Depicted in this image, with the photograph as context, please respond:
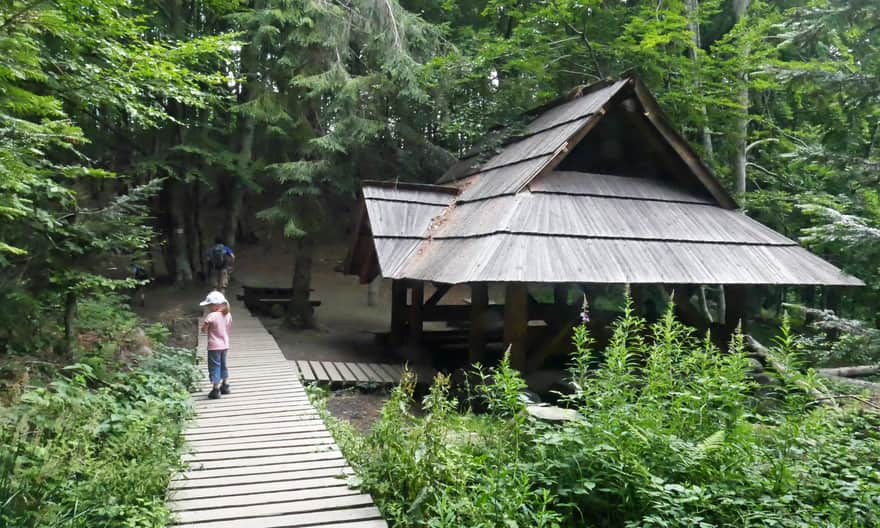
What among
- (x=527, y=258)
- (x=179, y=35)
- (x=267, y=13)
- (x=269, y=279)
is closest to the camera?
(x=527, y=258)

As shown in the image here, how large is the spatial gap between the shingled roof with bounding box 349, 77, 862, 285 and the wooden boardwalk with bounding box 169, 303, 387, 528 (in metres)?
2.59

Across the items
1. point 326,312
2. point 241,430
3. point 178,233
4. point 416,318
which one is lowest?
point 326,312

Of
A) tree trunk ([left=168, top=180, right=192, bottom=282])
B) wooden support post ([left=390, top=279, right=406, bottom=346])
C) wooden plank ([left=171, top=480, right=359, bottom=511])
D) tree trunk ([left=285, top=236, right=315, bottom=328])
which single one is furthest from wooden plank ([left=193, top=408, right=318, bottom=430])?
tree trunk ([left=168, top=180, right=192, bottom=282])

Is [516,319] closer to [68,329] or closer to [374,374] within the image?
[374,374]

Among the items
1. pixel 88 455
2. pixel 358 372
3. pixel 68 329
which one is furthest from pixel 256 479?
pixel 358 372

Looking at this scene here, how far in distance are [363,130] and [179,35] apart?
788 centimetres

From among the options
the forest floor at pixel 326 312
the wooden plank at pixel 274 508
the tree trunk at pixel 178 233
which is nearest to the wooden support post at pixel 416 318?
the forest floor at pixel 326 312

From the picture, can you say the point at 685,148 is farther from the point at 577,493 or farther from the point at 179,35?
the point at 179,35

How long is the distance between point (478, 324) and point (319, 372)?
2.71m

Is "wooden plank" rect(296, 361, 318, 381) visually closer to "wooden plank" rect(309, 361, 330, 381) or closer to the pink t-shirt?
"wooden plank" rect(309, 361, 330, 381)

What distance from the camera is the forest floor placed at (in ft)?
27.8

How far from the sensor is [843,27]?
6320 millimetres

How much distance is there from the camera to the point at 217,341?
6.52 m

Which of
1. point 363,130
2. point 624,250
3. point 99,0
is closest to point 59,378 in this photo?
point 99,0
